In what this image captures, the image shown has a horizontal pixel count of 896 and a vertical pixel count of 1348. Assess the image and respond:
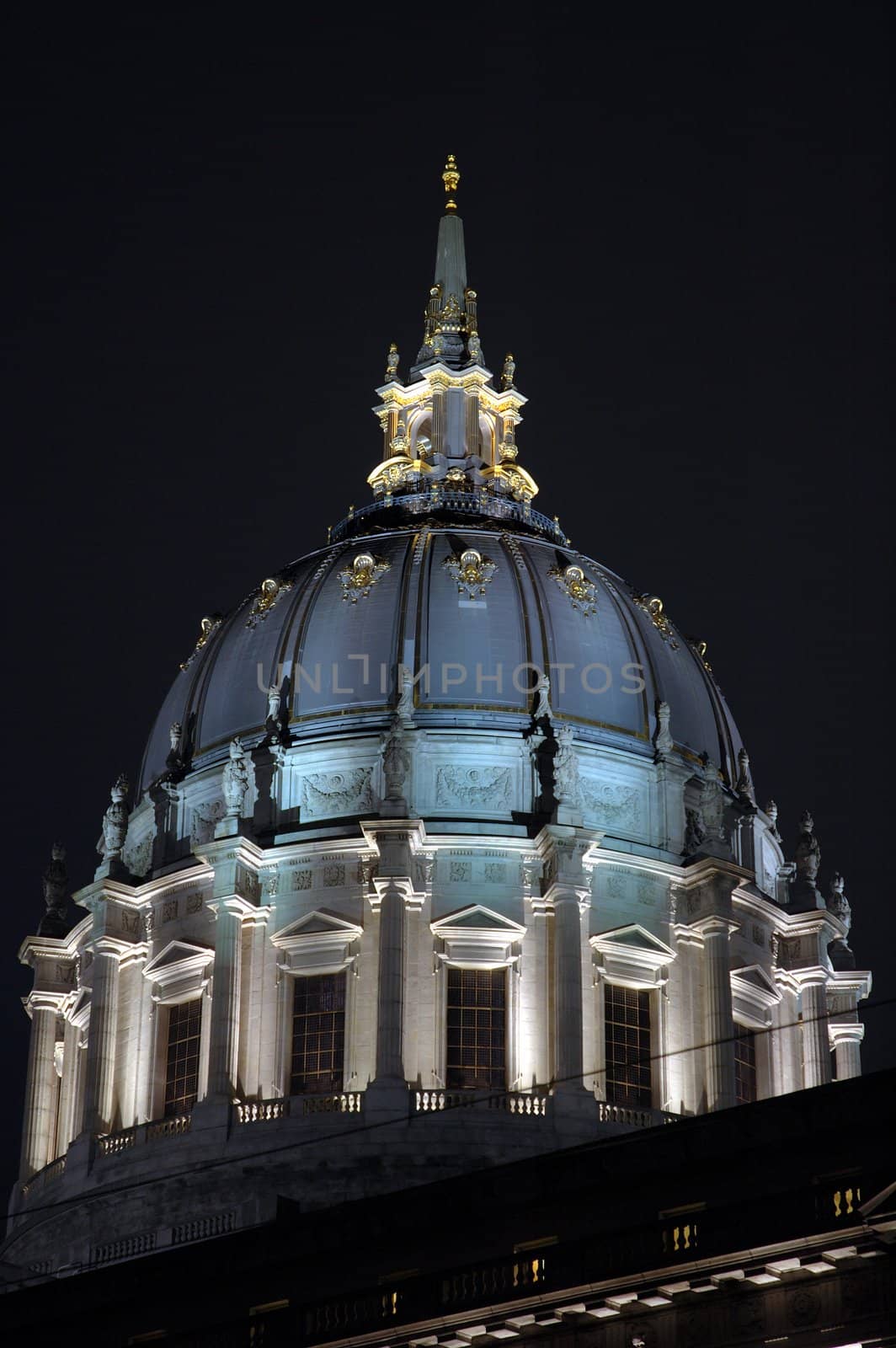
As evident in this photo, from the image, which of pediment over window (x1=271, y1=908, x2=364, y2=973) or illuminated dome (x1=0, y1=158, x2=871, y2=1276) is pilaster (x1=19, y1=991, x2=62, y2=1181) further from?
pediment over window (x1=271, y1=908, x2=364, y2=973)

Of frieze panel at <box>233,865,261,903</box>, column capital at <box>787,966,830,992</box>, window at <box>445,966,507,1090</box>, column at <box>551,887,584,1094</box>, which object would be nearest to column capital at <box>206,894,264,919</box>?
frieze panel at <box>233,865,261,903</box>

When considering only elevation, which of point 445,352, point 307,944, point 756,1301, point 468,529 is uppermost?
point 445,352

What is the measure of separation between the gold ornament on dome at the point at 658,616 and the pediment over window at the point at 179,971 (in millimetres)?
20924

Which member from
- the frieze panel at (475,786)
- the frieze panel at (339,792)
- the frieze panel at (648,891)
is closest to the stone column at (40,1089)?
the frieze panel at (339,792)

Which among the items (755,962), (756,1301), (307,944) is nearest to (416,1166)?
(307,944)

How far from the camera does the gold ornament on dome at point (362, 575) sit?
99.0m

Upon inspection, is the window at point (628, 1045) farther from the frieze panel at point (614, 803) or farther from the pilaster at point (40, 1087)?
the pilaster at point (40, 1087)

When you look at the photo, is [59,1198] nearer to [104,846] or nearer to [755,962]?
[104,846]

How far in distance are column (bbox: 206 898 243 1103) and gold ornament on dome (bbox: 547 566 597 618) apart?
16861mm

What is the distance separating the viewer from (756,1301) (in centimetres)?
5391

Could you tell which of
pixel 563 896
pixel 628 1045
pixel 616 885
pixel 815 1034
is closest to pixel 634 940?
pixel 616 885

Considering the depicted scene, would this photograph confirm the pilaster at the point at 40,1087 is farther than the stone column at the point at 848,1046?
No

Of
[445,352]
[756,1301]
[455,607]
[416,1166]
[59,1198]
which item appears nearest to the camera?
[756,1301]

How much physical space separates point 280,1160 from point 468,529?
26.4 m
